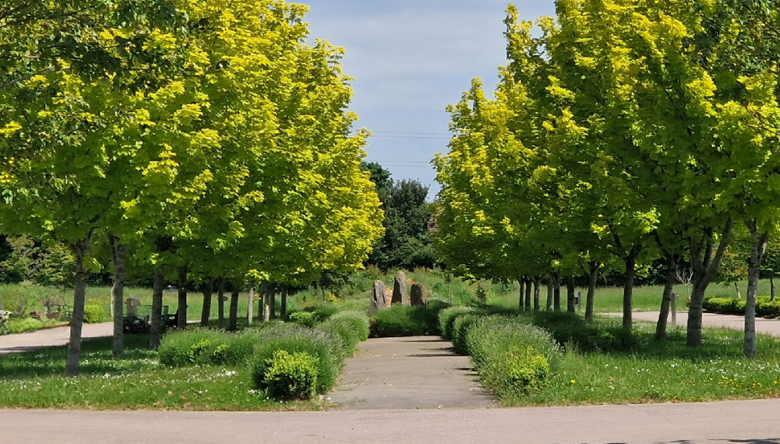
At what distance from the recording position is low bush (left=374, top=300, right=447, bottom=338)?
115 ft

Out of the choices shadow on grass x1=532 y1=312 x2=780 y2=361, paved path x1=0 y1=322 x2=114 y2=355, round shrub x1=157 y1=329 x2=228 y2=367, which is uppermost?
shadow on grass x1=532 y1=312 x2=780 y2=361

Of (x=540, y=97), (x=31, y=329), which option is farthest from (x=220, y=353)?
(x=31, y=329)

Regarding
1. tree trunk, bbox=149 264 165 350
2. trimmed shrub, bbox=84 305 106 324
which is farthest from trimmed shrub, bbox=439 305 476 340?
trimmed shrub, bbox=84 305 106 324

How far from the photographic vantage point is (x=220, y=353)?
17.7m

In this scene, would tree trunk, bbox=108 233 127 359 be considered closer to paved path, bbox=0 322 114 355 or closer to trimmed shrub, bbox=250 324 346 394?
trimmed shrub, bbox=250 324 346 394

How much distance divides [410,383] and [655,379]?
4405 millimetres

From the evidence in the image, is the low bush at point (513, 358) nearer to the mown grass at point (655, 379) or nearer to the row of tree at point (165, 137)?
the mown grass at point (655, 379)

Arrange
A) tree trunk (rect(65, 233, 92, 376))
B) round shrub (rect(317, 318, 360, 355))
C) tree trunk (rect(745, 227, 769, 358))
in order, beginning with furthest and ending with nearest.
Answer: round shrub (rect(317, 318, 360, 355))
tree trunk (rect(745, 227, 769, 358))
tree trunk (rect(65, 233, 92, 376))

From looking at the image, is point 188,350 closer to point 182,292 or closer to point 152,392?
point 152,392

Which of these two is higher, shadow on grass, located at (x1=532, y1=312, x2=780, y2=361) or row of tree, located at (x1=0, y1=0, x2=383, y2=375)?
row of tree, located at (x1=0, y1=0, x2=383, y2=375)

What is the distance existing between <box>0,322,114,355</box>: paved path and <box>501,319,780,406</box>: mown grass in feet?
65.1

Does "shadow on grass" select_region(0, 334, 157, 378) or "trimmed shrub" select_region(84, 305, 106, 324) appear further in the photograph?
"trimmed shrub" select_region(84, 305, 106, 324)

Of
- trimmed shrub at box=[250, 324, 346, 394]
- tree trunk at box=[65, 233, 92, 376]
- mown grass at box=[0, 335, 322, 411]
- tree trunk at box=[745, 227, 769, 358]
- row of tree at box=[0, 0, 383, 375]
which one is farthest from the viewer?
tree trunk at box=[745, 227, 769, 358]

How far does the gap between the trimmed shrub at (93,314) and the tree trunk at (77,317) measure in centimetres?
3290
